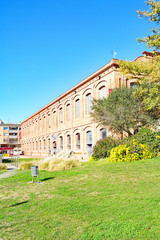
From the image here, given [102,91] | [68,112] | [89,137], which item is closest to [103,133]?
[89,137]

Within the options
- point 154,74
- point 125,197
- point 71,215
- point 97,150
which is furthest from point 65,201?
point 97,150

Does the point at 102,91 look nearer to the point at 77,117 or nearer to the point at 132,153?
the point at 77,117

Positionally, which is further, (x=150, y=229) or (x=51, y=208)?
(x=51, y=208)

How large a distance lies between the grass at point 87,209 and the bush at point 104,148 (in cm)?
769

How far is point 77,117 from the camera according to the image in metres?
32.2

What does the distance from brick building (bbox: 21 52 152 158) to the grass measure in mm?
12035

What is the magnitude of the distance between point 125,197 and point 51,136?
37.1 meters

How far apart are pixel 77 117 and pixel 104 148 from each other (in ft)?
50.3

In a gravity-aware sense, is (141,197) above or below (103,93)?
below

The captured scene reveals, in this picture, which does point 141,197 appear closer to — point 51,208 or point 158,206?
point 158,206

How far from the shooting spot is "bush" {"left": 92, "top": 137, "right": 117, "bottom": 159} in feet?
55.3

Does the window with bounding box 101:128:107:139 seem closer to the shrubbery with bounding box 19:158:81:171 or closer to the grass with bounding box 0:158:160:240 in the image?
the shrubbery with bounding box 19:158:81:171

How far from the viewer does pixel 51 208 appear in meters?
5.95

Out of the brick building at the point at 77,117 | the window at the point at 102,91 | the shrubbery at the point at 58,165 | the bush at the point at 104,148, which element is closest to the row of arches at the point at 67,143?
the brick building at the point at 77,117
